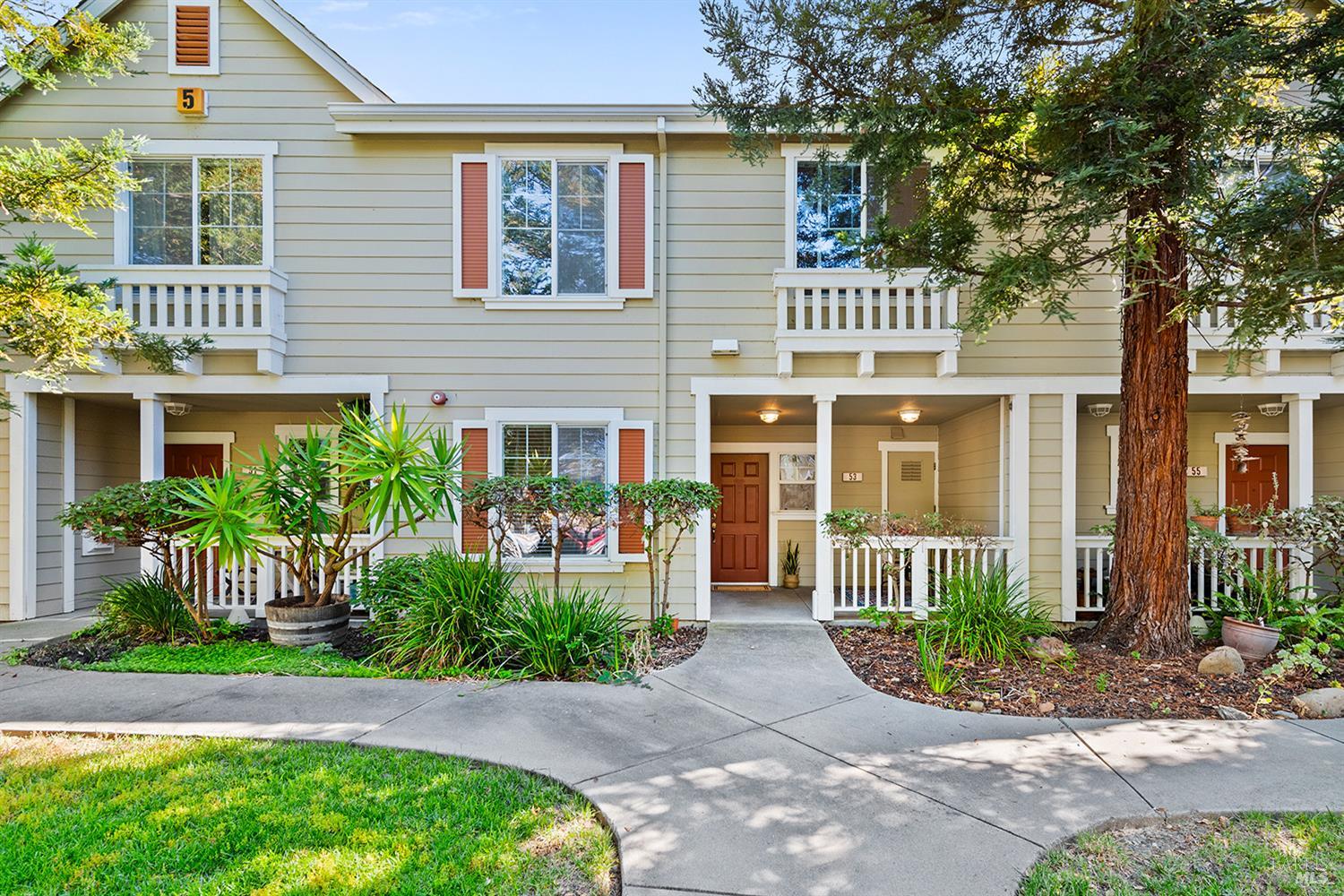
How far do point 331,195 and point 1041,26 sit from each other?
703cm

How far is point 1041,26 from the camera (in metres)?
4.87

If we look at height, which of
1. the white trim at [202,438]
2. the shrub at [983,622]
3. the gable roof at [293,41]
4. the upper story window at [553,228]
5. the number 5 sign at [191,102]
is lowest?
the shrub at [983,622]

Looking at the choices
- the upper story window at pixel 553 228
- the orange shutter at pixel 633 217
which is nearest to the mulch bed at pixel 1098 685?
the orange shutter at pixel 633 217

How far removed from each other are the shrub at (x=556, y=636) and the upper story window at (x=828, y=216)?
4.39 metres

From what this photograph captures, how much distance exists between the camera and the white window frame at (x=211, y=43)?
6562mm

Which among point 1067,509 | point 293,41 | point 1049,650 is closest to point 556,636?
point 1049,650

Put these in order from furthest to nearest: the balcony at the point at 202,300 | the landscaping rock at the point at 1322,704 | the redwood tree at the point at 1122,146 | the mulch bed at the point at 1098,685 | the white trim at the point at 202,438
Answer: the white trim at the point at 202,438, the balcony at the point at 202,300, the mulch bed at the point at 1098,685, the landscaping rock at the point at 1322,704, the redwood tree at the point at 1122,146

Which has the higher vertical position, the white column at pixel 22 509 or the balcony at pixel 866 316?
the balcony at pixel 866 316

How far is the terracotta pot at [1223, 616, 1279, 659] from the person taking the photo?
196 inches

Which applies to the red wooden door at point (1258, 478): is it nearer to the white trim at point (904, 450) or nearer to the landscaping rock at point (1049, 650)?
the white trim at point (904, 450)

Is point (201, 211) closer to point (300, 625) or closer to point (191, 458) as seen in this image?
point (191, 458)

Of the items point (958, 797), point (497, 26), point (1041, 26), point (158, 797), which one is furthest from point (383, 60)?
point (958, 797)

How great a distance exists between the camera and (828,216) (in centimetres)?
665

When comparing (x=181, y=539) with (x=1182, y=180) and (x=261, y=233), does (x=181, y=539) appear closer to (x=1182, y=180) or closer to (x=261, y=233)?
(x=261, y=233)
